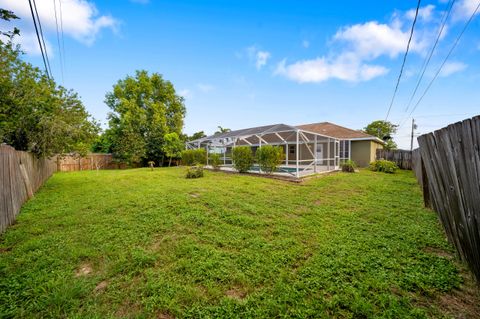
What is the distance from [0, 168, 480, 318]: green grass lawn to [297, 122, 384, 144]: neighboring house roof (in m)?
12.2

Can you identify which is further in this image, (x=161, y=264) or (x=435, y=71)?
(x=435, y=71)

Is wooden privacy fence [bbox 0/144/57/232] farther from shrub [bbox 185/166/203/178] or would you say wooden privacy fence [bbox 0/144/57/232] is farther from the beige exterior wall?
the beige exterior wall

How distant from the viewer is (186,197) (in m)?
6.38

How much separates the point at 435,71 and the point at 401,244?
1120 centimetres

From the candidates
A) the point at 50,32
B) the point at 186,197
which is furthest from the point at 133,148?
the point at 186,197

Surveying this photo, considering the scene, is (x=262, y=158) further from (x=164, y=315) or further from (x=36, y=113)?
(x=164, y=315)

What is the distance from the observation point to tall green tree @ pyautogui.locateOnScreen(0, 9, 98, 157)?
587 centimetres

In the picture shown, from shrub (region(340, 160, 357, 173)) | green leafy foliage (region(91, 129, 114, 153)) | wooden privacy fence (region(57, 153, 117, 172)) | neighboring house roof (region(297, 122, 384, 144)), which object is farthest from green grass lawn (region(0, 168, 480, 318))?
green leafy foliage (region(91, 129, 114, 153))

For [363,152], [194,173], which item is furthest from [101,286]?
[363,152]

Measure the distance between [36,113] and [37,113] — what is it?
3 cm

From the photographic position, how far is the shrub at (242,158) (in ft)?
41.1

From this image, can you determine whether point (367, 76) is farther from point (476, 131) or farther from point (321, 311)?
point (321, 311)

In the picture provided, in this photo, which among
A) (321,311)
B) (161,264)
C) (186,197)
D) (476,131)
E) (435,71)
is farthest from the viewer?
(435,71)

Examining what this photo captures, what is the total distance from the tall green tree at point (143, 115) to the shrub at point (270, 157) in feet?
46.9
